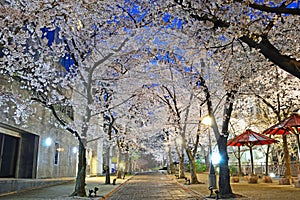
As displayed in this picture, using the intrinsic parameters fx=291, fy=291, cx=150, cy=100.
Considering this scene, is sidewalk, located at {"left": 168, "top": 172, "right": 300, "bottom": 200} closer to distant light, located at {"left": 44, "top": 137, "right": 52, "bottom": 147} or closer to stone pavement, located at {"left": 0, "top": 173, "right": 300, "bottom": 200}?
stone pavement, located at {"left": 0, "top": 173, "right": 300, "bottom": 200}

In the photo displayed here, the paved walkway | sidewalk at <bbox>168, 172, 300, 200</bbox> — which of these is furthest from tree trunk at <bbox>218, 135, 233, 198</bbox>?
the paved walkway

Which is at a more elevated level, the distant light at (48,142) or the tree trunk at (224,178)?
the distant light at (48,142)

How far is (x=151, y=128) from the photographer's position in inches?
1232

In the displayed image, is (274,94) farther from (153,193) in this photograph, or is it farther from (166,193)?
(153,193)

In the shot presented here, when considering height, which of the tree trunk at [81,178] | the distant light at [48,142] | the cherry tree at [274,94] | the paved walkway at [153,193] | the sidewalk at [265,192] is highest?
the cherry tree at [274,94]

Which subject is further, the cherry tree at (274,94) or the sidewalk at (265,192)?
the cherry tree at (274,94)


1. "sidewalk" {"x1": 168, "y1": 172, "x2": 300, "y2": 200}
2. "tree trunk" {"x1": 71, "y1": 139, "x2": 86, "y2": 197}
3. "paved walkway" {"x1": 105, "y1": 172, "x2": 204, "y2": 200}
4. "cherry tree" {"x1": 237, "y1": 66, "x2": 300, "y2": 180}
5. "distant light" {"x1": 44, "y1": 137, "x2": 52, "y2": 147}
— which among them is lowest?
"paved walkway" {"x1": 105, "y1": 172, "x2": 204, "y2": 200}

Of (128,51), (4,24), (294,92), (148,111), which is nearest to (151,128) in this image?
(148,111)

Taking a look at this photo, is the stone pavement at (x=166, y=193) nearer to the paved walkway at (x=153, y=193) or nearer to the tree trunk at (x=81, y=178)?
the paved walkway at (x=153, y=193)

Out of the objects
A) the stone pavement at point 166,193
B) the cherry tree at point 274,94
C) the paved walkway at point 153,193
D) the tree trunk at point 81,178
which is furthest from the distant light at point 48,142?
the cherry tree at point 274,94

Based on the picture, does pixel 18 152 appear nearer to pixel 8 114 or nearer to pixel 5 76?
pixel 8 114

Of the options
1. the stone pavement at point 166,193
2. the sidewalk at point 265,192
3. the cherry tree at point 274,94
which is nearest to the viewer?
the sidewalk at point 265,192

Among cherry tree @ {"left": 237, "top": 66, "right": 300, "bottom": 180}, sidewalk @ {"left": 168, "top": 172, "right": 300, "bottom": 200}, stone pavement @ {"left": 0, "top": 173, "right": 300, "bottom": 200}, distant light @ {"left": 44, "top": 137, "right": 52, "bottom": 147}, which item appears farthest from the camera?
distant light @ {"left": 44, "top": 137, "right": 52, "bottom": 147}

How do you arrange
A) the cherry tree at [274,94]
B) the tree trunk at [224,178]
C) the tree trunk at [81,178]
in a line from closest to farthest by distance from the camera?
the tree trunk at [224,178], the tree trunk at [81,178], the cherry tree at [274,94]
